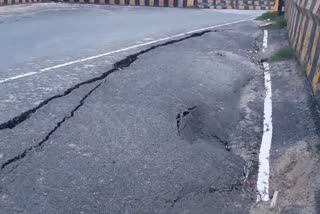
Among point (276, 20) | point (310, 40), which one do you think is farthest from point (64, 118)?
point (276, 20)

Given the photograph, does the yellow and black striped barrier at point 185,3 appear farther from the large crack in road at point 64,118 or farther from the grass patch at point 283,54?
the grass patch at point 283,54

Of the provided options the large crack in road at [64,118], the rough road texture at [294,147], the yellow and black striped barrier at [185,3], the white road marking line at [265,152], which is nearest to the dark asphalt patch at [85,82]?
the large crack in road at [64,118]

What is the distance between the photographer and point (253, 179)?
418 centimetres

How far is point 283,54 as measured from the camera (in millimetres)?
8062

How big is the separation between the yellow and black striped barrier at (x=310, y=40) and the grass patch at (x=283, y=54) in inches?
4.1

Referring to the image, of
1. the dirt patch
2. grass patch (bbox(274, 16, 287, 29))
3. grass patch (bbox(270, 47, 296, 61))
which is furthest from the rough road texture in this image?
grass patch (bbox(274, 16, 287, 29))

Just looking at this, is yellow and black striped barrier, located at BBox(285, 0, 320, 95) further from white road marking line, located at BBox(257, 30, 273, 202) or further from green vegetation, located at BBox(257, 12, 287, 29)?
green vegetation, located at BBox(257, 12, 287, 29)

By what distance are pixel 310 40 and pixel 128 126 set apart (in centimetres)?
323

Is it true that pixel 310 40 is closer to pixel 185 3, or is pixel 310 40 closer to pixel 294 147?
pixel 294 147

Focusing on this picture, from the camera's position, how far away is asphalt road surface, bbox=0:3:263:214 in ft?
12.2

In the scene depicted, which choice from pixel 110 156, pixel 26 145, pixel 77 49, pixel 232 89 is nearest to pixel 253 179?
pixel 110 156

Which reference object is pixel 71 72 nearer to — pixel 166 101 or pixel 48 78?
pixel 48 78

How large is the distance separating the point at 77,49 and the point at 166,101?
327cm

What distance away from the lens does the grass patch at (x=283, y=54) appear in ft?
26.2
